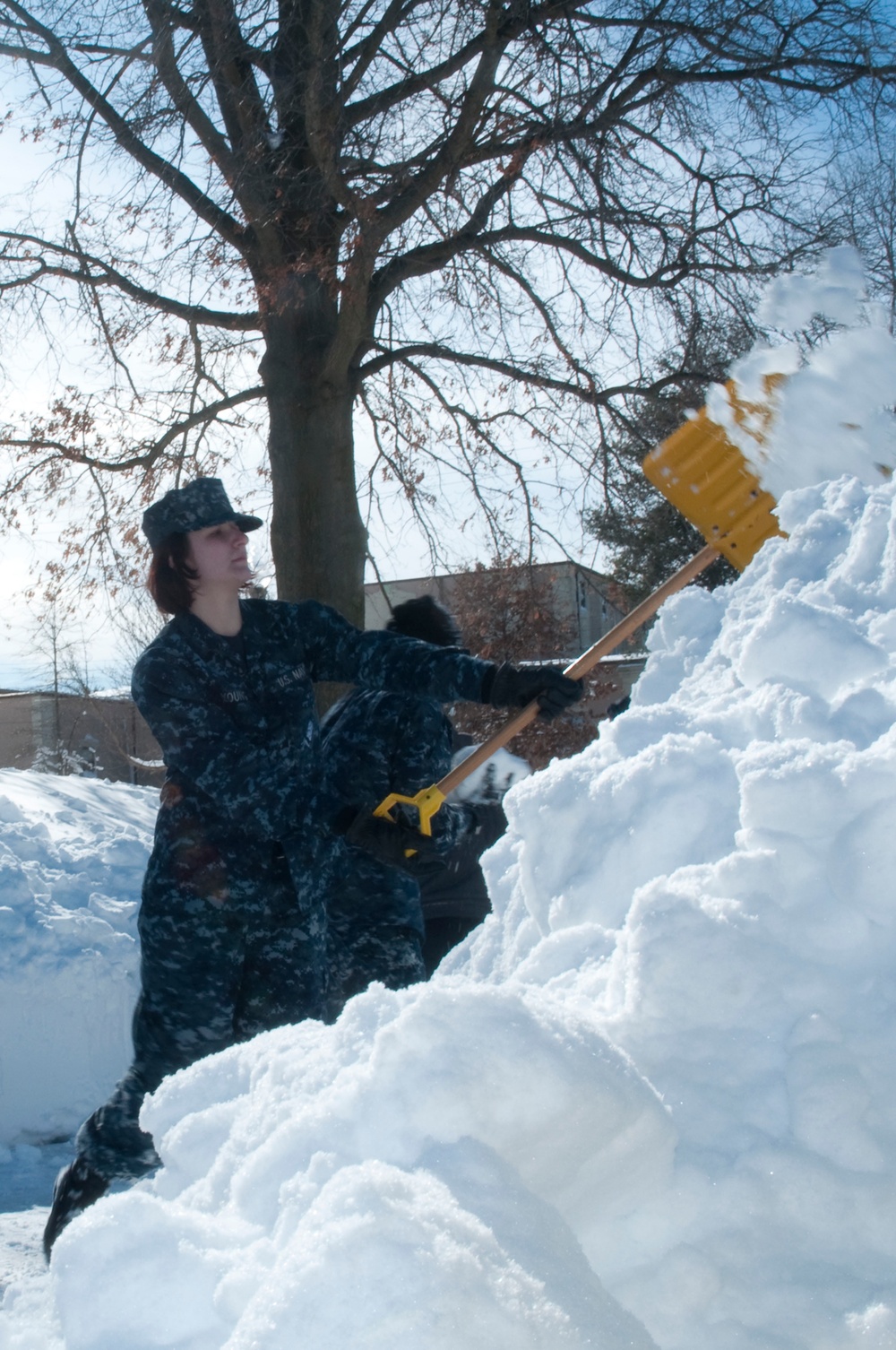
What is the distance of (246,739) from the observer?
2730 mm

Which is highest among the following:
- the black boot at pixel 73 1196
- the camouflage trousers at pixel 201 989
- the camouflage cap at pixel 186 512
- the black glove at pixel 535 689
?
the camouflage cap at pixel 186 512

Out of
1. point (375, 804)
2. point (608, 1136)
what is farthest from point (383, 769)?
point (608, 1136)

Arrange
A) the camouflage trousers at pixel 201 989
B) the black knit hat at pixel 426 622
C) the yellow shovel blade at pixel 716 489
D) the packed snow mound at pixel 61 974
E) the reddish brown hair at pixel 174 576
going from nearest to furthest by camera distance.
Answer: the camouflage trousers at pixel 201 989 < the reddish brown hair at pixel 174 576 < the yellow shovel blade at pixel 716 489 < the black knit hat at pixel 426 622 < the packed snow mound at pixel 61 974

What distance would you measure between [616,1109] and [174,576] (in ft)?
6.23

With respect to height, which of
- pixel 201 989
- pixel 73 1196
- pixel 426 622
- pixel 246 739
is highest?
pixel 426 622

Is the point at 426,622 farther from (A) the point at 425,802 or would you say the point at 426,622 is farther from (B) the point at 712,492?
(A) the point at 425,802

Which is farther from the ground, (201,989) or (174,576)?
(174,576)

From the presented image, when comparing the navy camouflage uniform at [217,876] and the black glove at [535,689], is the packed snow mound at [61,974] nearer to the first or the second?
the navy camouflage uniform at [217,876]

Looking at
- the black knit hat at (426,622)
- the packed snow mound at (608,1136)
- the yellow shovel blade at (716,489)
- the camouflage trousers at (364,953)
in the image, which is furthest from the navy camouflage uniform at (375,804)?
the packed snow mound at (608,1136)

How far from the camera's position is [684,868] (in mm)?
1678

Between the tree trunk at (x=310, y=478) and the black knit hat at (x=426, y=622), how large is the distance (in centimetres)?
284

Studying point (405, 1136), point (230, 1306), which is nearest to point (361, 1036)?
point (405, 1136)

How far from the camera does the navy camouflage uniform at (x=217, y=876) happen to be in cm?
265

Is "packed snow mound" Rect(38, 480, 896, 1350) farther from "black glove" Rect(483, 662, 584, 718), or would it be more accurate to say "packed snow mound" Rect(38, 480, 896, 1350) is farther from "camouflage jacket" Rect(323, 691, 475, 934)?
"camouflage jacket" Rect(323, 691, 475, 934)
